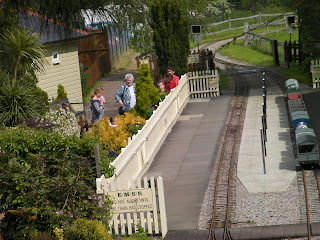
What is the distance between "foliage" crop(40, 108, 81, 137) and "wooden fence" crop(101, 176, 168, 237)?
160 inches

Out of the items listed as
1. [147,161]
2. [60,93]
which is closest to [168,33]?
[60,93]

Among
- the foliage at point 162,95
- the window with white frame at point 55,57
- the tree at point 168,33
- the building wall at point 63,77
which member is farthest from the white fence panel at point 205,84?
the foliage at point 162,95

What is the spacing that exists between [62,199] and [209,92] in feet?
58.2

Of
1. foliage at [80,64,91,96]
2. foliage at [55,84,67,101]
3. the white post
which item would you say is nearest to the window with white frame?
foliage at [55,84,67,101]

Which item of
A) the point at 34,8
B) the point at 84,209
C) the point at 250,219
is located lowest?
the point at 250,219

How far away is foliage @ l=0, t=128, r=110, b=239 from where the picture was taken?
9789 millimetres

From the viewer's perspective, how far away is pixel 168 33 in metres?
25.4

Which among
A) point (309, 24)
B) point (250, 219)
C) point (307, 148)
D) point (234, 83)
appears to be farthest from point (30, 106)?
point (309, 24)

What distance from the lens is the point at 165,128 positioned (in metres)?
19.3

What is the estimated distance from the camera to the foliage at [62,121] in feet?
47.0

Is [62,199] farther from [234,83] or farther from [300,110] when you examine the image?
[234,83]

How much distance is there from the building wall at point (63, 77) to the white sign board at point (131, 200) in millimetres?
13714

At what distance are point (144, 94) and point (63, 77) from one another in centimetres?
821

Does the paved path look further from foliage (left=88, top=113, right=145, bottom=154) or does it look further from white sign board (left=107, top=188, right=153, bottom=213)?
foliage (left=88, top=113, right=145, bottom=154)
